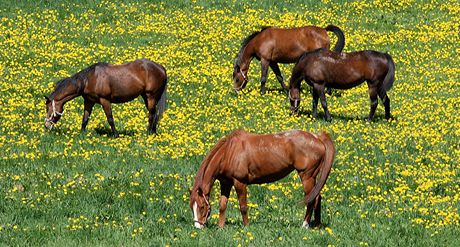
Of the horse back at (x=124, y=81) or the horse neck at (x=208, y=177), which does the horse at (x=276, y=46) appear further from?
the horse neck at (x=208, y=177)

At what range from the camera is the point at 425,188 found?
53.1 feet

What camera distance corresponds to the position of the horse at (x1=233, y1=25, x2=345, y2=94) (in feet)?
87.4

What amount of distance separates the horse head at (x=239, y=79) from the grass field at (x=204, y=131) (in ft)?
1.16

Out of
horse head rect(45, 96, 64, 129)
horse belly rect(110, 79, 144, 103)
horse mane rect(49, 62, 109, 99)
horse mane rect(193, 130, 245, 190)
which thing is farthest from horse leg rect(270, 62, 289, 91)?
horse mane rect(193, 130, 245, 190)

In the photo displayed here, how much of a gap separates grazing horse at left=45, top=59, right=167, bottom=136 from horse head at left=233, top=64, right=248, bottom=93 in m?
5.25

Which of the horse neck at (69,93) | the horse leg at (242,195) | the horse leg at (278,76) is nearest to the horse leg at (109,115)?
the horse neck at (69,93)

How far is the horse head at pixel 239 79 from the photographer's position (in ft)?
86.0

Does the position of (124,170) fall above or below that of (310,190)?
below

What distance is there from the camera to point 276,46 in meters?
26.8

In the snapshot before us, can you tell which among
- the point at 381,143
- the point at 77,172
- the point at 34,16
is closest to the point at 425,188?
the point at 381,143

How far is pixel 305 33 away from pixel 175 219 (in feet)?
46.6

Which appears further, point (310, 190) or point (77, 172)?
point (77, 172)

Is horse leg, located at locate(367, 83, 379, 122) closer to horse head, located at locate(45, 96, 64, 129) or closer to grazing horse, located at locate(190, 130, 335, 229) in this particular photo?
horse head, located at locate(45, 96, 64, 129)

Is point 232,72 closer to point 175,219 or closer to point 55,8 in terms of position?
point 55,8
